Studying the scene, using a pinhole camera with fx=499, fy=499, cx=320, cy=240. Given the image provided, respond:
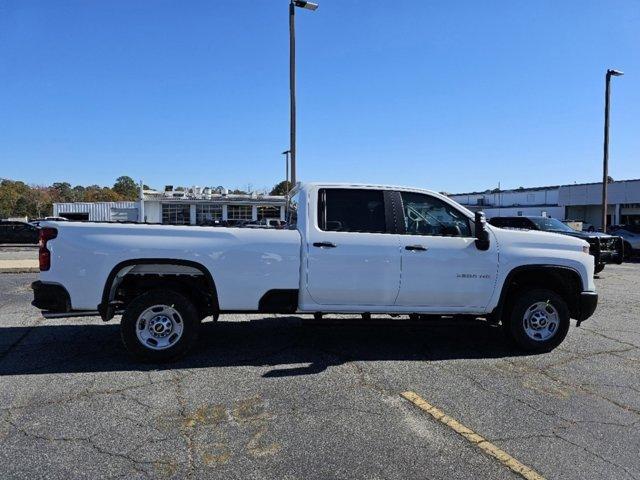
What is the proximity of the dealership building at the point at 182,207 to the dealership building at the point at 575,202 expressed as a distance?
24903mm

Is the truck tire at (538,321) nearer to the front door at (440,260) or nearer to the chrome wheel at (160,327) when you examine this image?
the front door at (440,260)

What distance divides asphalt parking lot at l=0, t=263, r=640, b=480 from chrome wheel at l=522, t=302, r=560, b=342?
276 millimetres

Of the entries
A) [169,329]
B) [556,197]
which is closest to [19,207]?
[556,197]

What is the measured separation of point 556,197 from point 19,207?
83631 mm

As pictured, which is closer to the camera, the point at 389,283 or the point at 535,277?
the point at 389,283

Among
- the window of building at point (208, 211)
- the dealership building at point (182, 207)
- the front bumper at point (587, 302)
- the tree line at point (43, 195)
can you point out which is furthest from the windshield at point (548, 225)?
the tree line at point (43, 195)

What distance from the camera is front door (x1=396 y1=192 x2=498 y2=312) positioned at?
578 centimetres

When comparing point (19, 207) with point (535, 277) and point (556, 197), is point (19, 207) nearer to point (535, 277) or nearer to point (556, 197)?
point (556, 197)

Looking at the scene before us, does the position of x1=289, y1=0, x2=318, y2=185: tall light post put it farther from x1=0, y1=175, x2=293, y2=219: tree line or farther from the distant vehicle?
x1=0, y1=175, x2=293, y2=219: tree line

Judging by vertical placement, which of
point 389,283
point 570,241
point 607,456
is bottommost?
point 607,456

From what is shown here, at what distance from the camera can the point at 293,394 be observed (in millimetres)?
4648

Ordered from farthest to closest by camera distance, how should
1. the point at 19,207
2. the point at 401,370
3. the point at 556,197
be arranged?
the point at 19,207 < the point at 556,197 < the point at 401,370

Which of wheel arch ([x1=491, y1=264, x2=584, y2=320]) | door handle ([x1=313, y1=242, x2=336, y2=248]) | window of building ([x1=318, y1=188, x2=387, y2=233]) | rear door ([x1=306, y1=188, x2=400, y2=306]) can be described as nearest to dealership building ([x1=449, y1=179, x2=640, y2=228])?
wheel arch ([x1=491, y1=264, x2=584, y2=320])

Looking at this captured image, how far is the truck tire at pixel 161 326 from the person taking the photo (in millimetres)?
5344
